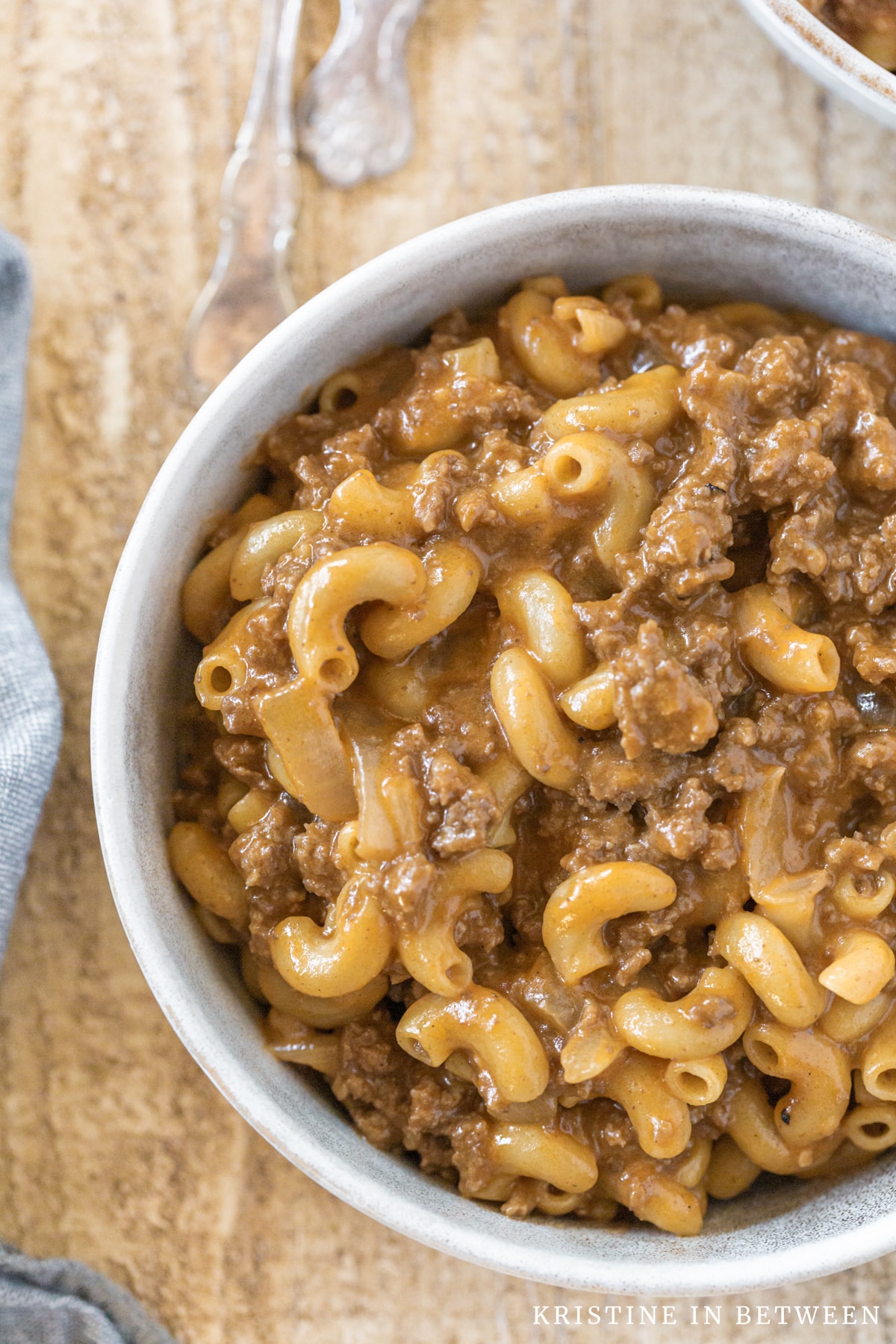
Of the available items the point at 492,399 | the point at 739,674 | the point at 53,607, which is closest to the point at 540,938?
the point at 739,674

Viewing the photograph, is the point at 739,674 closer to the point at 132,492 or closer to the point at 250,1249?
the point at 132,492

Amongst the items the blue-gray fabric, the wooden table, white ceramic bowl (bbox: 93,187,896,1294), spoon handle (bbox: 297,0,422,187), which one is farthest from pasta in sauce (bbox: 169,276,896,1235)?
spoon handle (bbox: 297,0,422,187)

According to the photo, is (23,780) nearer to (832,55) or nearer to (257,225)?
(257,225)

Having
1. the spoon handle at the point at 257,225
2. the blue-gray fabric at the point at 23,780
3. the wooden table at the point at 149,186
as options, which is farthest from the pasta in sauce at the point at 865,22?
the blue-gray fabric at the point at 23,780

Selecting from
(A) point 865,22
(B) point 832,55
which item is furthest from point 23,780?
(A) point 865,22

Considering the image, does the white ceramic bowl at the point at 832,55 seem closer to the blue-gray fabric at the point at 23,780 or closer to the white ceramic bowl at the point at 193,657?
the white ceramic bowl at the point at 193,657

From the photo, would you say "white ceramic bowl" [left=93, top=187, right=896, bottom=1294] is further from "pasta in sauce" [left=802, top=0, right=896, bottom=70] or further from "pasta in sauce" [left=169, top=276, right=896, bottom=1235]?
"pasta in sauce" [left=802, top=0, right=896, bottom=70]
